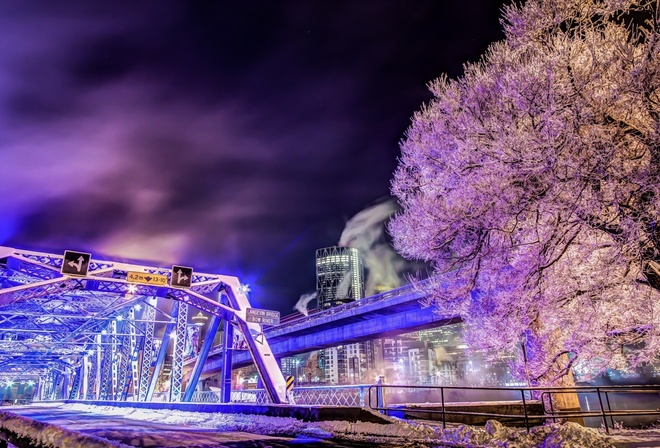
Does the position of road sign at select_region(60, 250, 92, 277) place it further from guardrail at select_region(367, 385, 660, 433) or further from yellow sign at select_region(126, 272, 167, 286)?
guardrail at select_region(367, 385, 660, 433)

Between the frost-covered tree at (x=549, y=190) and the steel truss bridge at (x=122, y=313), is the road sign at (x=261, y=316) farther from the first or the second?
the frost-covered tree at (x=549, y=190)

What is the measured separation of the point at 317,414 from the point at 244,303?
40.2 ft

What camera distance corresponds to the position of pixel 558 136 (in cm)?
949

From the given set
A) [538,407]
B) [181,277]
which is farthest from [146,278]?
[538,407]

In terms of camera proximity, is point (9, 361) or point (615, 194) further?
point (9, 361)

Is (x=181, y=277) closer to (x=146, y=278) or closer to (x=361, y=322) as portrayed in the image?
(x=146, y=278)

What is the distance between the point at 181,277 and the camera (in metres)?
21.4

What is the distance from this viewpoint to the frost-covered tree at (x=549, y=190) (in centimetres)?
917

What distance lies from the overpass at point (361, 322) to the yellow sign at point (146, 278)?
46.8 feet

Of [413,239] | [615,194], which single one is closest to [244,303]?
[413,239]

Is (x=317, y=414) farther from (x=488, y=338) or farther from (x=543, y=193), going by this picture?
(x=543, y=193)

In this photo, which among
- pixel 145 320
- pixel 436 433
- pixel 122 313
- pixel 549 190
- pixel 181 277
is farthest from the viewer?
pixel 122 313

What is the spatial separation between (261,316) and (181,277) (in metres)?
4.88

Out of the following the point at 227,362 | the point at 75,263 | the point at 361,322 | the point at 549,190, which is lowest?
the point at 227,362
